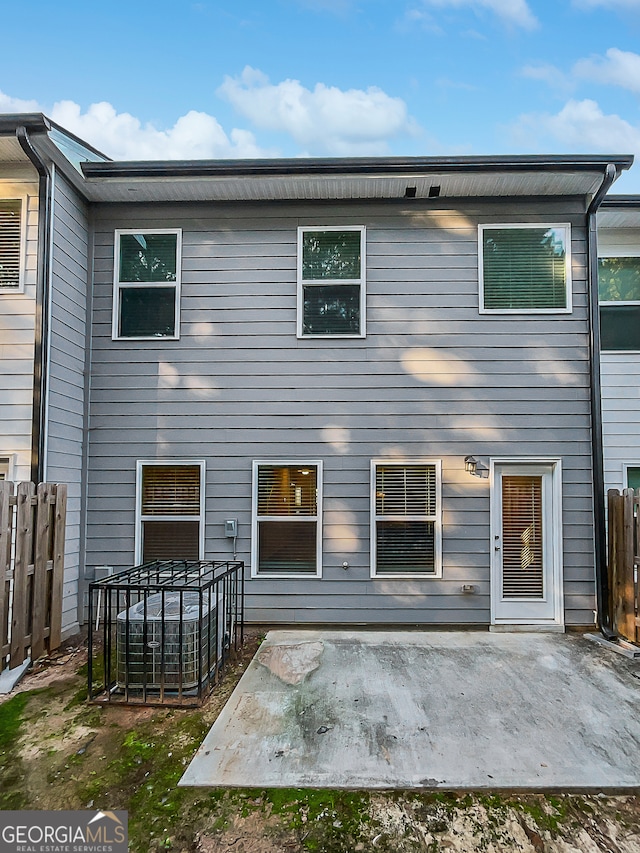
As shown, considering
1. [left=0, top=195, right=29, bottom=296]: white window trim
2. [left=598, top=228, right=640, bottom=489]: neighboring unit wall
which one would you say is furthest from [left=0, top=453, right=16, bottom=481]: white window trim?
[left=598, top=228, right=640, bottom=489]: neighboring unit wall

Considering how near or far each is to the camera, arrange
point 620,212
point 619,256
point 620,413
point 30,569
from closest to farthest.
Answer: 1. point 30,569
2. point 620,212
3. point 620,413
4. point 619,256

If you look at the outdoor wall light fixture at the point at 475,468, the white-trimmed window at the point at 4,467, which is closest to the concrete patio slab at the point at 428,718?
the outdoor wall light fixture at the point at 475,468

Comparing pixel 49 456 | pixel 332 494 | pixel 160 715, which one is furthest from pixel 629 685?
pixel 49 456

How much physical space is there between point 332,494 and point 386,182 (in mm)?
3326

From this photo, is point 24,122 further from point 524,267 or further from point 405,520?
point 405,520

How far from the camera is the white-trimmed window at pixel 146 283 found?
517 centimetres

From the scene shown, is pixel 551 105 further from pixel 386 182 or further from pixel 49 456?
pixel 49 456

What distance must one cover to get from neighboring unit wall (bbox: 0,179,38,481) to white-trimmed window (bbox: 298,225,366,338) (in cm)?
268

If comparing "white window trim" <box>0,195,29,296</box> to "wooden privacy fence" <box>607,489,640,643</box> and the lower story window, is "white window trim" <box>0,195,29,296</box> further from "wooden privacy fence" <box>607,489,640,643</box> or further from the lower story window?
the lower story window

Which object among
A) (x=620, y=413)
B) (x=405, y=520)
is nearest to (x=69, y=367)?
(x=405, y=520)

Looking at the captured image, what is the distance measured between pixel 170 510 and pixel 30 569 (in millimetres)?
1447

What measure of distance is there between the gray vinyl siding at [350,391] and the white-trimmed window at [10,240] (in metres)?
0.77

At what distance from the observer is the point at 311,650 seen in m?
4.27

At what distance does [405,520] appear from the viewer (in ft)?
16.1
